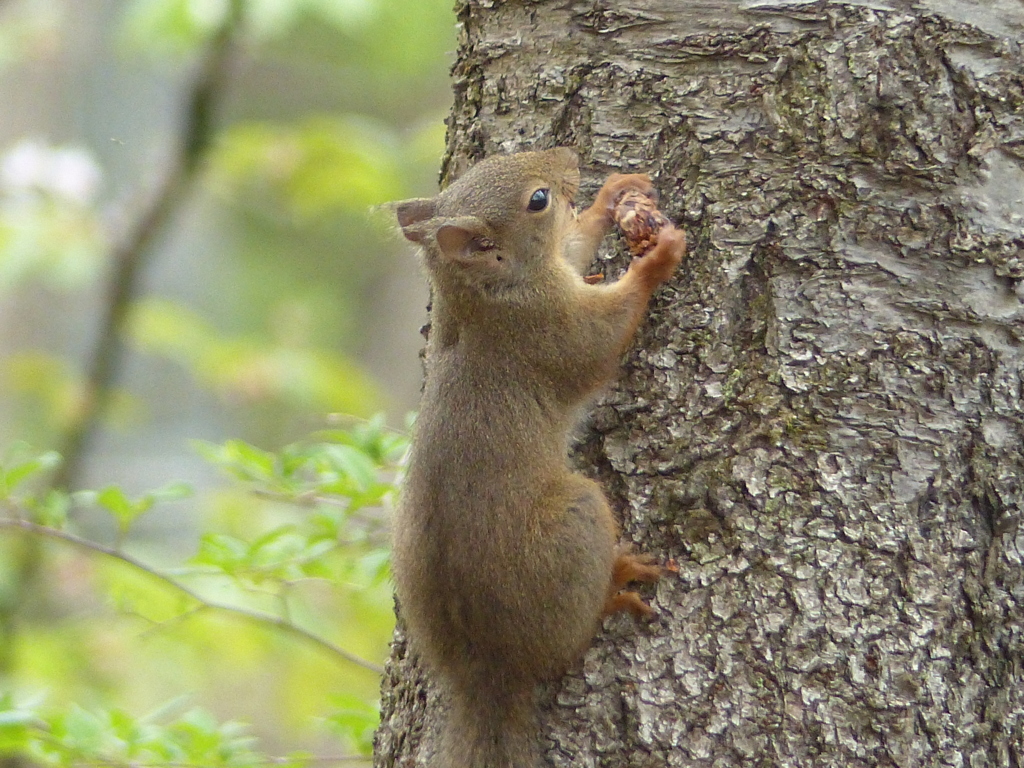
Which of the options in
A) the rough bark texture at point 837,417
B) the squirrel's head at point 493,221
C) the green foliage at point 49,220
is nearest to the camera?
the rough bark texture at point 837,417

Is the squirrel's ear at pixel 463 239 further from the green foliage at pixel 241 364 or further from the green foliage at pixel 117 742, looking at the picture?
the green foliage at pixel 241 364

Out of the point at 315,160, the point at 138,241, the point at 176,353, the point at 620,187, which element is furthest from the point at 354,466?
the point at 176,353

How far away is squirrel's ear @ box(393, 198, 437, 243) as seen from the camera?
8.21ft

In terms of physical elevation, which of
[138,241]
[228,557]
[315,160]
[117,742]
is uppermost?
[315,160]

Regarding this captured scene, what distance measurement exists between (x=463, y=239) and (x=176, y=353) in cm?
353

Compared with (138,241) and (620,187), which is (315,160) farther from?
(620,187)

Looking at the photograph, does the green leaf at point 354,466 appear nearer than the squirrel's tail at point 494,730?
No

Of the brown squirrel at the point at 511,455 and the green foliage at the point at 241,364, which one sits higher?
the green foliage at the point at 241,364

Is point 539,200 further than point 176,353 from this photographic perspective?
No

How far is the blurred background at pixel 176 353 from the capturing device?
3031 mm

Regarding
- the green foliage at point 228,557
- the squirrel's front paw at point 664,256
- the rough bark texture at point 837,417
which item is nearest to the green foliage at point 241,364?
the green foliage at point 228,557

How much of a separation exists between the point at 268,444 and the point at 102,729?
7.84 metres

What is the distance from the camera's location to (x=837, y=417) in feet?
6.02

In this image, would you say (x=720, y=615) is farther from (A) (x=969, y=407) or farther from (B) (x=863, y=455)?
(A) (x=969, y=407)
